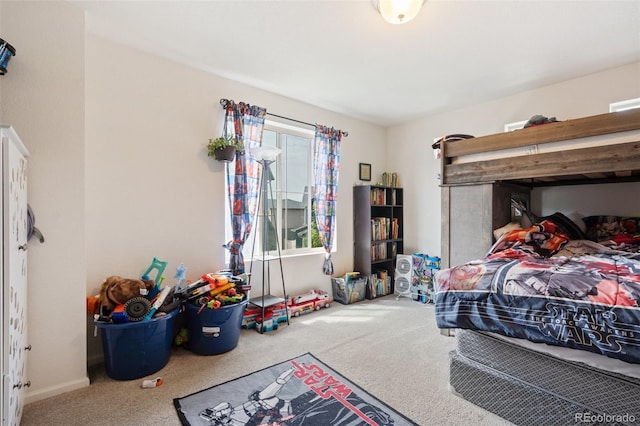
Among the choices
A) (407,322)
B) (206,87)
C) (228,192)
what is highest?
(206,87)

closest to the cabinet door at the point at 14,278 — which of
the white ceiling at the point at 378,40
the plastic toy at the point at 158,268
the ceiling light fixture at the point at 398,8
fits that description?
the plastic toy at the point at 158,268

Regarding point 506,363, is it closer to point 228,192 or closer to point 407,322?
point 407,322

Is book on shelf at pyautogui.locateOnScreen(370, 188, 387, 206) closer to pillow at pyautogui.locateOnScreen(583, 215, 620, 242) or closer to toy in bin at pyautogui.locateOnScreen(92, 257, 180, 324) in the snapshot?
pillow at pyautogui.locateOnScreen(583, 215, 620, 242)

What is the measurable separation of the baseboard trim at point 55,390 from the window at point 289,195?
1.56m

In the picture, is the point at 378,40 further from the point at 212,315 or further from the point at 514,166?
the point at 212,315

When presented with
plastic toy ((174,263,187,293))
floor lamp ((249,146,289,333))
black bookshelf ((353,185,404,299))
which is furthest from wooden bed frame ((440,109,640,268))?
plastic toy ((174,263,187,293))

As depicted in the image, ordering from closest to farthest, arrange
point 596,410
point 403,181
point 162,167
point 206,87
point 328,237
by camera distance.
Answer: point 596,410, point 162,167, point 206,87, point 328,237, point 403,181

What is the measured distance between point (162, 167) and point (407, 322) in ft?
8.96

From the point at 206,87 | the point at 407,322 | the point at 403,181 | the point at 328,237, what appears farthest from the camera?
the point at 403,181

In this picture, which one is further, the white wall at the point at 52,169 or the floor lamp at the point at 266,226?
the floor lamp at the point at 266,226

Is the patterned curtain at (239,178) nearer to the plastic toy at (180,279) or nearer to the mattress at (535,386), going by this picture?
the plastic toy at (180,279)

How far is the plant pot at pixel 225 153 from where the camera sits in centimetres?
266

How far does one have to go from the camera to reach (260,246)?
10.6 feet

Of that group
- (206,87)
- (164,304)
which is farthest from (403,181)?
(164,304)
